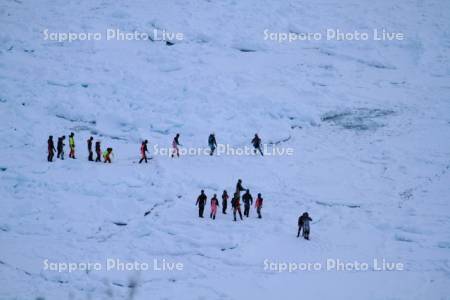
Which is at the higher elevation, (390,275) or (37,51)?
(37,51)

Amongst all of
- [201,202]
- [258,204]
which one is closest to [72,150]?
[201,202]

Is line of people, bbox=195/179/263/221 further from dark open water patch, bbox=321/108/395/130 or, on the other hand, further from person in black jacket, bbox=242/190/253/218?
dark open water patch, bbox=321/108/395/130

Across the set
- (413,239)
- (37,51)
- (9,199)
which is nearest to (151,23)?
(37,51)

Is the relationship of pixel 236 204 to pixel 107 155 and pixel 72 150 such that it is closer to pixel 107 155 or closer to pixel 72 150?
pixel 107 155

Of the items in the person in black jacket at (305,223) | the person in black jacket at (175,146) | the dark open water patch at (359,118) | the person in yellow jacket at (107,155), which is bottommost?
the person in black jacket at (305,223)

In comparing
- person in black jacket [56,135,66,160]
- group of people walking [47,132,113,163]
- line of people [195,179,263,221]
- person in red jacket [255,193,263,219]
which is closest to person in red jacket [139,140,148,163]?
group of people walking [47,132,113,163]

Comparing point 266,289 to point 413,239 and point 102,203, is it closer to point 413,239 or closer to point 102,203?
point 413,239

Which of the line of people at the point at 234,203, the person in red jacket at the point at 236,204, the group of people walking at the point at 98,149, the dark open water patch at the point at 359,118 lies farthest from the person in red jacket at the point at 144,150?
the dark open water patch at the point at 359,118

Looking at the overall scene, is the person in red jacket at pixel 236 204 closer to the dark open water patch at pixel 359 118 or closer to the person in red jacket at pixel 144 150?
the person in red jacket at pixel 144 150
